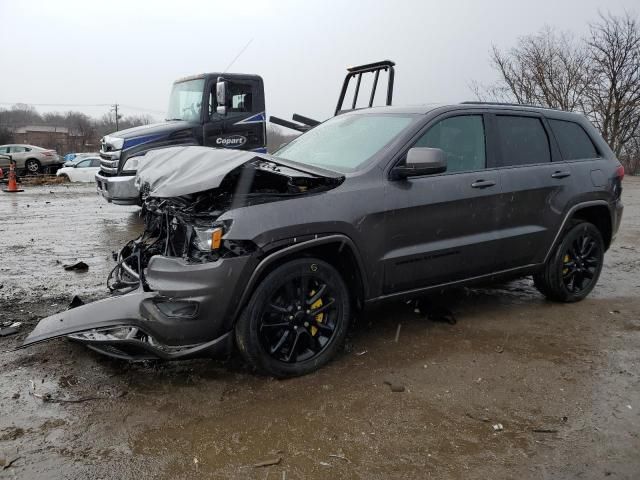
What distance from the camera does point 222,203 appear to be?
3.18m

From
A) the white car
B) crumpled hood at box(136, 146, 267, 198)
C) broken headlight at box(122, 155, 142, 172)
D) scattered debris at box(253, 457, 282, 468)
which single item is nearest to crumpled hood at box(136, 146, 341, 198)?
crumpled hood at box(136, 146, 267, 198)

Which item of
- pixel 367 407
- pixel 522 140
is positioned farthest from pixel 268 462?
pixel 522 140

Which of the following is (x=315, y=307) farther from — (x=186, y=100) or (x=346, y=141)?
(x=186, y=100)

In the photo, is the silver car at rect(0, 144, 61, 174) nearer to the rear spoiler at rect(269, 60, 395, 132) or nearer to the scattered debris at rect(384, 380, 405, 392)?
the rear spoiler at rect(269, 60, 395, 132)

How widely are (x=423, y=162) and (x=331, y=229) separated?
2.53 ft

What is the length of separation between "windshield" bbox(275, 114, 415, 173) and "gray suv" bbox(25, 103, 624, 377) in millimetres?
16

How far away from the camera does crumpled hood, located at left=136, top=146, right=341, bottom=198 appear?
310cm

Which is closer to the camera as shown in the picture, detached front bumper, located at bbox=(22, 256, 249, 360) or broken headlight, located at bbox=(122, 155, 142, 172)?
detached front bumper, located at bbox=(22, 256, 249, 360)

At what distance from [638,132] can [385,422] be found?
37.9 metres

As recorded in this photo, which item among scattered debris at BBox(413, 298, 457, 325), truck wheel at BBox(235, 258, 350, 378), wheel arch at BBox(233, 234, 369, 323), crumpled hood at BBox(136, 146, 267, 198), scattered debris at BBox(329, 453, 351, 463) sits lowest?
scattered debris at BBox(329, 453, 351, 463)

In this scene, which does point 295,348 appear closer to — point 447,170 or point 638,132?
point 447,170

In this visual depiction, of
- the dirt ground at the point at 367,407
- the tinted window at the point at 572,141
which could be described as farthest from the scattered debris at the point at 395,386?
the tinted window at the point at 572,141

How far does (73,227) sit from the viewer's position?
924 cm

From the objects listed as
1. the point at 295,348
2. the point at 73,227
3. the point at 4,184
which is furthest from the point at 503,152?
the point at 4,184
